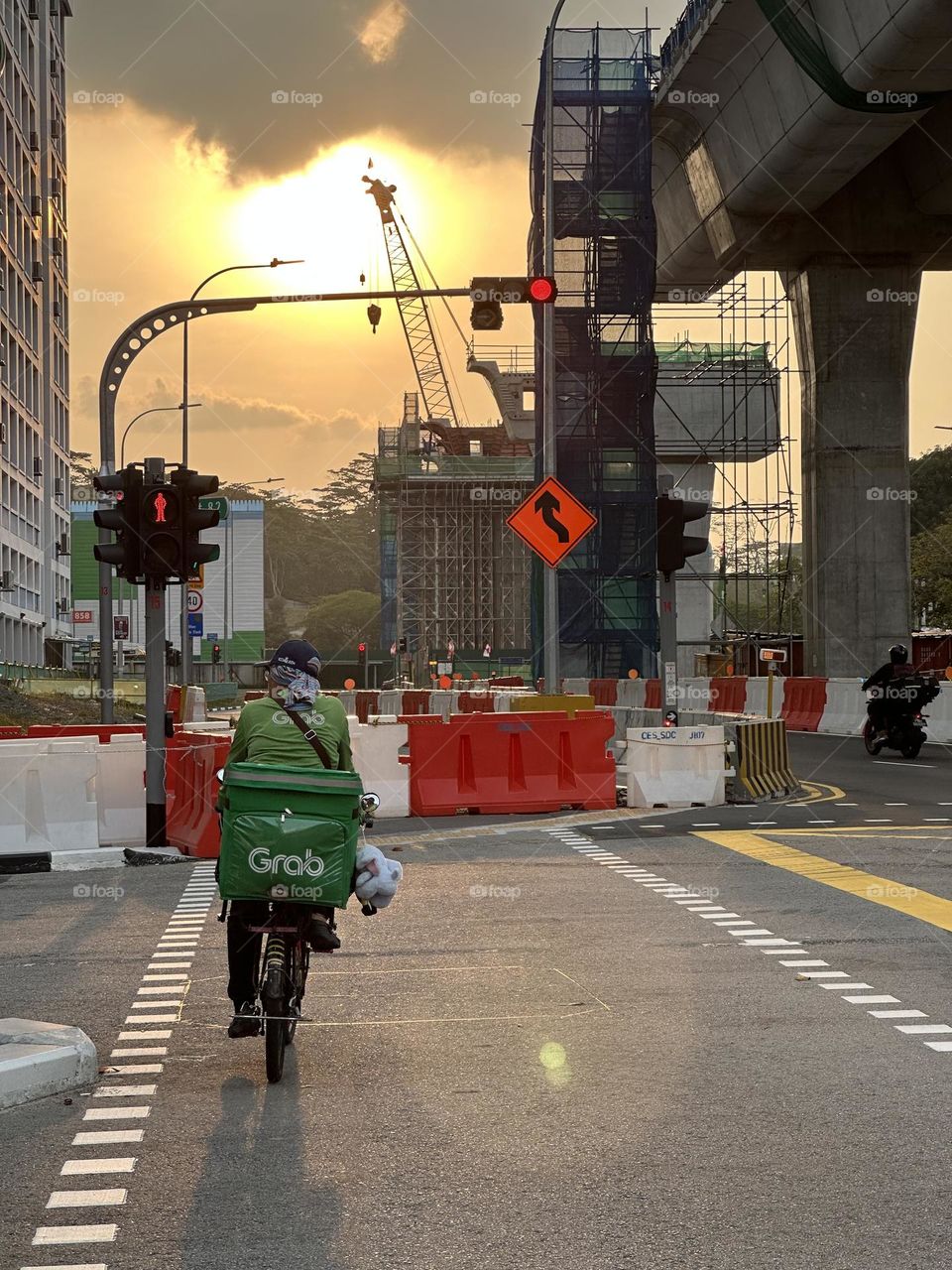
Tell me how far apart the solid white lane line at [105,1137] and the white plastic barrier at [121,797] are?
10.4m

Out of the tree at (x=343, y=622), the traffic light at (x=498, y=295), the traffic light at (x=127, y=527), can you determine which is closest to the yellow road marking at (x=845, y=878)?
the traffic light at (x=127, y=527)

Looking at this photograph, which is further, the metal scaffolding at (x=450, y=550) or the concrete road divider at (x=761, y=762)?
the metal scaffolding at (x=450, y=550)

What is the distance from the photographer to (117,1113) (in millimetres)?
6770

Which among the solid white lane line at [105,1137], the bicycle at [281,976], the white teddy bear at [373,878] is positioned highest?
the white teddy bear at [373,878]

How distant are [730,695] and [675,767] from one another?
22105mm

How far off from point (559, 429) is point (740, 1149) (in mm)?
47780

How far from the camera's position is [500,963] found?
9.99 m

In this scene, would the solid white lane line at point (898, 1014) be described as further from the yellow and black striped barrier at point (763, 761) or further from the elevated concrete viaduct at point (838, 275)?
the elevated concrete viaduct at point (838, 275)

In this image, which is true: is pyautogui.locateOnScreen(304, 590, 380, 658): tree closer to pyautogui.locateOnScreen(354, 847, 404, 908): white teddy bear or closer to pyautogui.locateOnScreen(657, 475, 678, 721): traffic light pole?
pyautogui.locateOnScreen(657, 475, 678, 721): traffic light pole

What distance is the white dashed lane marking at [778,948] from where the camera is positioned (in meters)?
8.22

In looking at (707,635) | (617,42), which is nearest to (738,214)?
(617,42)

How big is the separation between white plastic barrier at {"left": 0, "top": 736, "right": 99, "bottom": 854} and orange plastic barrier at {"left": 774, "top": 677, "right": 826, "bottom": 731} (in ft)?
80.5

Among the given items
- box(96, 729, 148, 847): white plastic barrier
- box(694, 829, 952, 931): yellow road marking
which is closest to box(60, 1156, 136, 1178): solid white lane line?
box(694, 829, 952, 931): yellow road marking

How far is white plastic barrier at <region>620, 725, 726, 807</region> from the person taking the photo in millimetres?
20031
